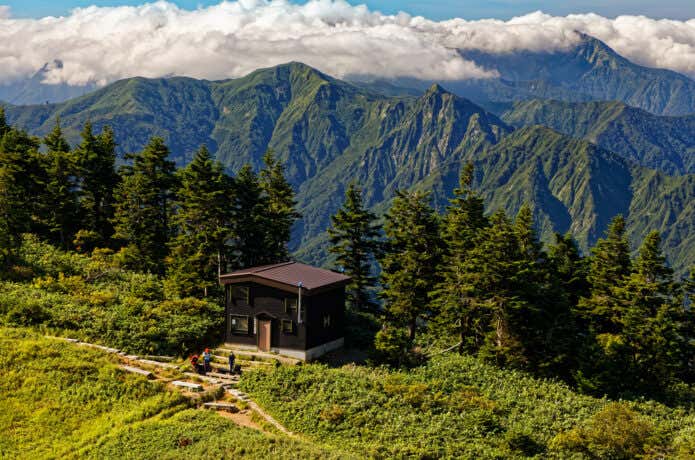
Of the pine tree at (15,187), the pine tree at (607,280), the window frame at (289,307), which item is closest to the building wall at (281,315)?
the window frame at (289,307)

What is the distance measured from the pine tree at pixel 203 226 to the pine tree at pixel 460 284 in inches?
779

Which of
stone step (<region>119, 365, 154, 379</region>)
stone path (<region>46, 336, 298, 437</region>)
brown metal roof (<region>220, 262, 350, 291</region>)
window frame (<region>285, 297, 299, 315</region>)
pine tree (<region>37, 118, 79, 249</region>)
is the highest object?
pine tree (<region>37, 118, 79, 249</region>)

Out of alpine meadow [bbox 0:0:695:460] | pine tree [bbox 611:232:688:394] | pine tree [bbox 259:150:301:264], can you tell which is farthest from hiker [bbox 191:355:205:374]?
pine tree [bbox 611:232:688:394]

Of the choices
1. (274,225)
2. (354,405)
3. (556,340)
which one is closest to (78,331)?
(354,405)

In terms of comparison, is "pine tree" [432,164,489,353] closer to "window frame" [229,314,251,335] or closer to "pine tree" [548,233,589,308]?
"pine tree" [548,233,589,308]

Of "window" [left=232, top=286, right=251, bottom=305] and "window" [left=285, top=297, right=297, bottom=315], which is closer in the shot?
"window" [left=285, top=297, right=297, bottom=315]

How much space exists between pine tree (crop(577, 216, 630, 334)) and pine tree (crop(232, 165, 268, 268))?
30.8 m

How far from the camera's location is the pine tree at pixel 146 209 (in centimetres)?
6034

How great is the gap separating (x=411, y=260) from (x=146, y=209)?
2732 cm

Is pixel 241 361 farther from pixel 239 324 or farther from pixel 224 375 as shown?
pixel 224 375

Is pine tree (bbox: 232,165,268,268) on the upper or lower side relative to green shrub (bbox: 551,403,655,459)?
upper

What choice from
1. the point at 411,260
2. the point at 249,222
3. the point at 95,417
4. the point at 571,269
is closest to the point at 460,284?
the point at 411,260

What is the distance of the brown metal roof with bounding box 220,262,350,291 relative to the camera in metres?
44.7

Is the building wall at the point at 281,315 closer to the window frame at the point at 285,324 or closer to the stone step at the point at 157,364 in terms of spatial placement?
the window frame at the point at 285,324
